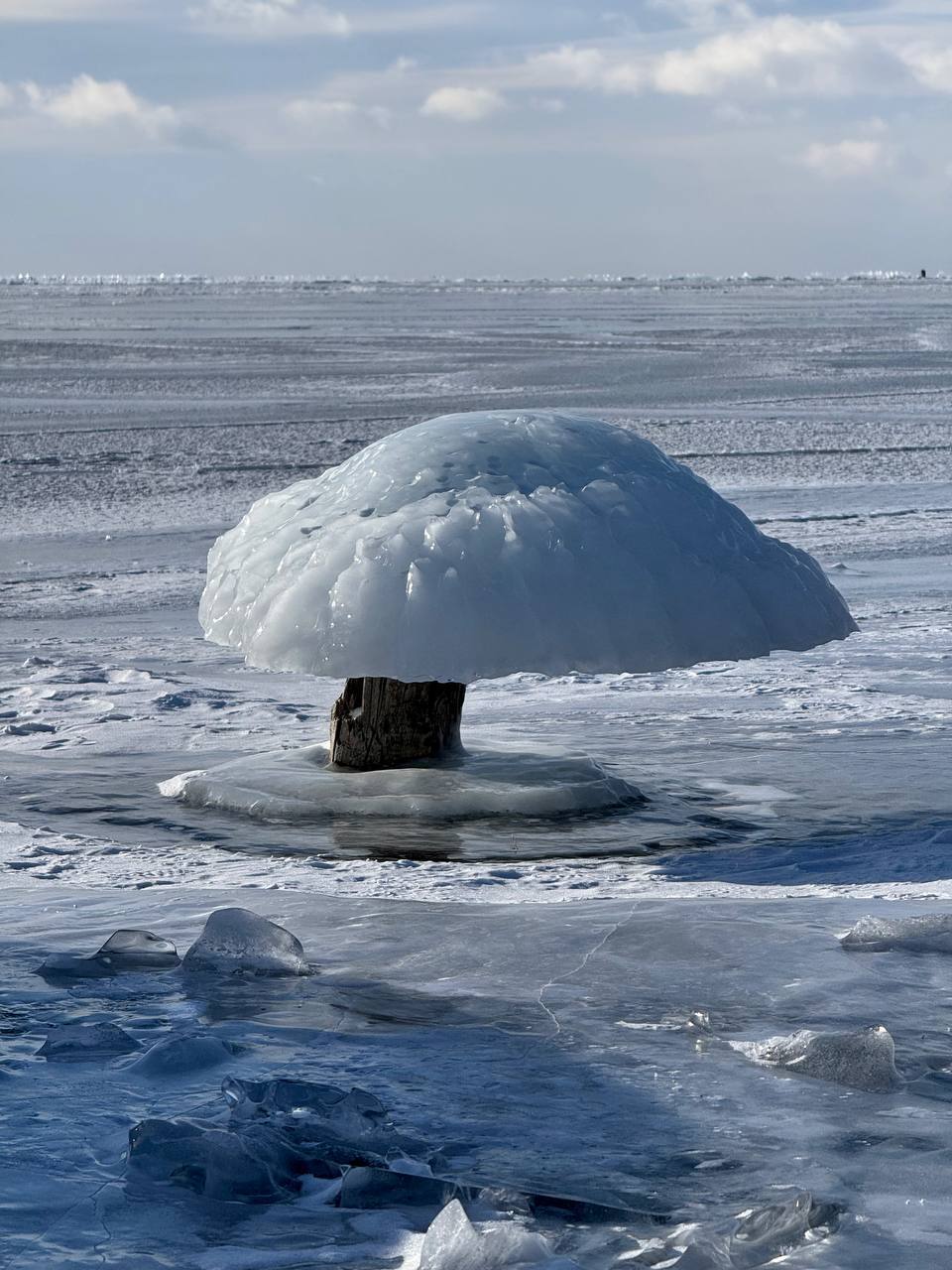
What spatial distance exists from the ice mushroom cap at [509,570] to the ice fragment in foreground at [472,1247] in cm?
241

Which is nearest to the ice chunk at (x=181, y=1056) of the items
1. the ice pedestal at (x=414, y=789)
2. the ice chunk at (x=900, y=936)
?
the ice chunk at (x=900, y=936)

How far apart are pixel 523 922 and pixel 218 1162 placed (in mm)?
1548

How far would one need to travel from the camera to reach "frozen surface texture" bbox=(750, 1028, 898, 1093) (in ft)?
10.9

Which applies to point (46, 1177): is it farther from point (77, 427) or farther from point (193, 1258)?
point (77, 427)

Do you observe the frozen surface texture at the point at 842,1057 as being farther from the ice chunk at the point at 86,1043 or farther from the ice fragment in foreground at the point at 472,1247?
the ice chunk at the point at 86,1043

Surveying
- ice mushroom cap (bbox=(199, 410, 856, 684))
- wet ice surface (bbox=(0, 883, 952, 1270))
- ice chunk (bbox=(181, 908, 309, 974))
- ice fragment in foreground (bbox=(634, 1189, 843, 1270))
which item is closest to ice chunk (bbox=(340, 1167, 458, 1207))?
wet ice surface (bbox=(0, 883, 952, 1270))

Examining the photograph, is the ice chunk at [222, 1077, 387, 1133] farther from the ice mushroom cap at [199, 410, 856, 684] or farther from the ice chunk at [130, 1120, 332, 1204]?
the ice mushroom cap at [199, 410, 856, 684]

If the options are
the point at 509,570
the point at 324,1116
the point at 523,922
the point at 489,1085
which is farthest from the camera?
the point at 509,570

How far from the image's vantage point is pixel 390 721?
5.84 m

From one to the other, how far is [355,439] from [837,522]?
6237 mm

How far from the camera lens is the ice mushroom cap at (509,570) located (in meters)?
4.94

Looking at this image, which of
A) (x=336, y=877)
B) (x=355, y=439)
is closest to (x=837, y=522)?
(x=355, y=439)

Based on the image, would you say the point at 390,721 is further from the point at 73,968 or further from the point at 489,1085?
the point at 489,1085

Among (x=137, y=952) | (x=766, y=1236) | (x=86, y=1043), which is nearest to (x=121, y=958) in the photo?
(x=137, y=952)
